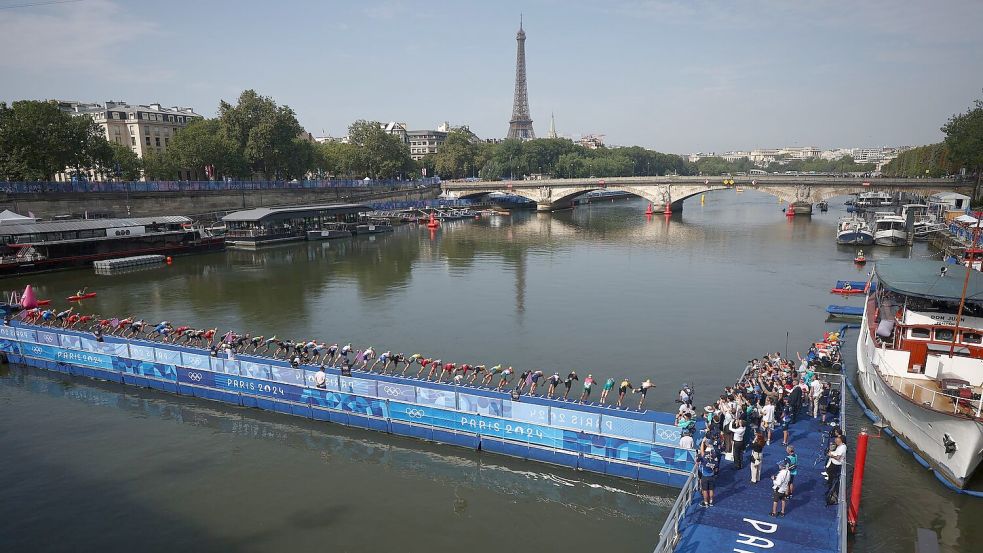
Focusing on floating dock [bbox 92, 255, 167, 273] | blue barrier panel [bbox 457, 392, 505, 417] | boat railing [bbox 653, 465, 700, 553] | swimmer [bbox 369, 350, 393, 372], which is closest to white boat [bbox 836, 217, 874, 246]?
swimmer [bbox 369, 350, 393, 372]

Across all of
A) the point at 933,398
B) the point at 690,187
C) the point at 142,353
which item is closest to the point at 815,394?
the point at 933,398

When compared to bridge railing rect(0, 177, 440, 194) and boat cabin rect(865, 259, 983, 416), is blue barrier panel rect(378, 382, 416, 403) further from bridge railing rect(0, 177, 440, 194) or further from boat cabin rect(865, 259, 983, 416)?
bridge railing rect(0, 177, 440, 194)

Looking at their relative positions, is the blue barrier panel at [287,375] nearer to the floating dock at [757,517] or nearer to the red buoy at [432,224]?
the floating dock at [757,517]

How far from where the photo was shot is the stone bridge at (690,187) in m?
107

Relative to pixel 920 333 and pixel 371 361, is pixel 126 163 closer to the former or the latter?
pixel 371 361

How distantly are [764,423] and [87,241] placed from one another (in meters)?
72.4

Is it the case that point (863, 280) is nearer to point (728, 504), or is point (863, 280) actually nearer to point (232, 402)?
point (728, 504)

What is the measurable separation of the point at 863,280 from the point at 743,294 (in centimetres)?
1452

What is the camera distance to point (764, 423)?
2080cm

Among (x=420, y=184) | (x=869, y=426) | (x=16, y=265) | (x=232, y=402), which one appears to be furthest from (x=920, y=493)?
(x=420, y=184)

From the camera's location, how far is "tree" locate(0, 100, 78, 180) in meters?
76.2

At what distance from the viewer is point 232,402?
29203 mm

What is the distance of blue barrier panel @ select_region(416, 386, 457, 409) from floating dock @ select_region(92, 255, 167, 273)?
5536cm

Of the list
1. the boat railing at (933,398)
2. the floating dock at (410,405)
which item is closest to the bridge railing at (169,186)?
the floating dock at (410,405)
